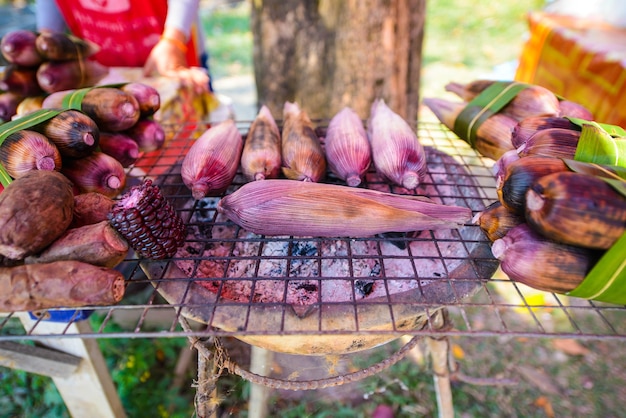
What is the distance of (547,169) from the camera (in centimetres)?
107

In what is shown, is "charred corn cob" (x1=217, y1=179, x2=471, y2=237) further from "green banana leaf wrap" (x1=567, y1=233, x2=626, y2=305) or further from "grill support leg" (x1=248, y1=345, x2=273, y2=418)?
"grill support leg" (x1=248, y1=345, x2=273, y2=418)

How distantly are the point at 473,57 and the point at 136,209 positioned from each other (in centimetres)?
636

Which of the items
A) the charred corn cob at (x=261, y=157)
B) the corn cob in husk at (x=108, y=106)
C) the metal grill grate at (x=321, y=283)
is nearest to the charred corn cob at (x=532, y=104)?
the metal grill grate at (x=321, y=283)

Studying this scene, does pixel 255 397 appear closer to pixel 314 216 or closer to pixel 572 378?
pixel 314 216

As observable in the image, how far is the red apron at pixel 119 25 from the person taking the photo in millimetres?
2666

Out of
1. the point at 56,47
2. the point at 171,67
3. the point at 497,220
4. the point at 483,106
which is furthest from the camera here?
the point at 171,67

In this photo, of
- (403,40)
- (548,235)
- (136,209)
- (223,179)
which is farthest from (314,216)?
(403,40)

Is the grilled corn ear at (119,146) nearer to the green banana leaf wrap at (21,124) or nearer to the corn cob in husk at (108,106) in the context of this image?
the corn cob in husk at (108,106)

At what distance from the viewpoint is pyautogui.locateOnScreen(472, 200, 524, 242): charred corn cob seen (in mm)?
1183

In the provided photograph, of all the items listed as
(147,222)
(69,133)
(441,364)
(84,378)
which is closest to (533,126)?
(441,364)

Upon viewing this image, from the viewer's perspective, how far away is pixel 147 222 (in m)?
1.16

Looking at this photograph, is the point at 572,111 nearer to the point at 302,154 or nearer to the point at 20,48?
the point at 302,154

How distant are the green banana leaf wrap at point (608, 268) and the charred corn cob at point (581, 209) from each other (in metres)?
0.02

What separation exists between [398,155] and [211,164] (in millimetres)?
729
